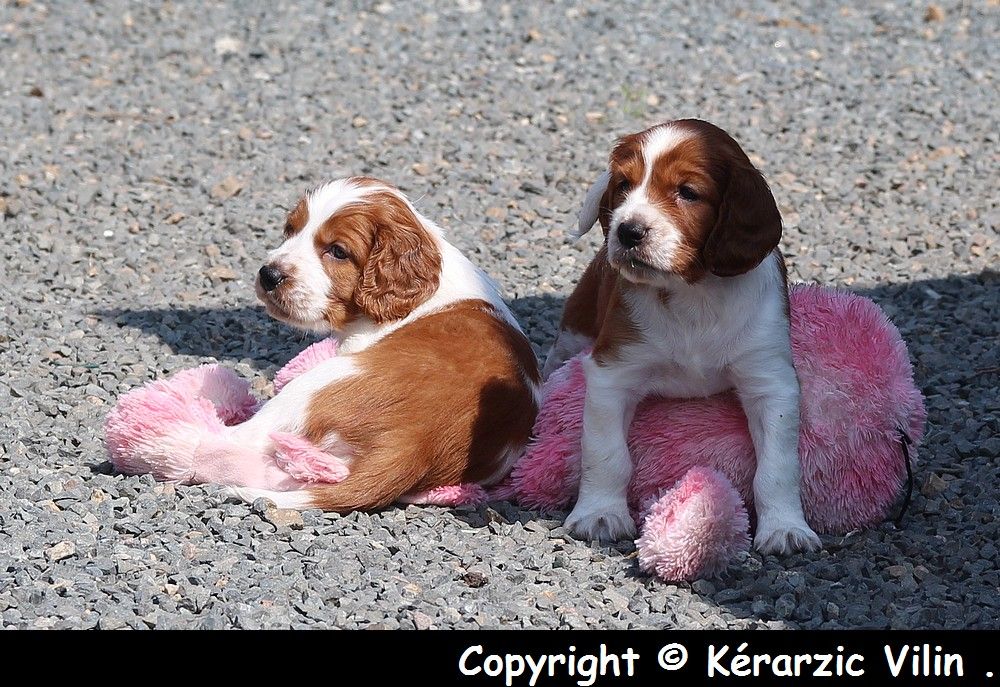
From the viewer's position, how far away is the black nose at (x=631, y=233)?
4504 mm

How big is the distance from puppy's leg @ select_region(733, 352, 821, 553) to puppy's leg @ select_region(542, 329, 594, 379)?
1.19 metres

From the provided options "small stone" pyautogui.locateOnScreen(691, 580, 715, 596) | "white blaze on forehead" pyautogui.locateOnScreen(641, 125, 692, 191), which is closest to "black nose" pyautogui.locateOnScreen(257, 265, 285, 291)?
"white blaze on forehead" pyautogui.locateOnScreen(641, 125, 692, 191)

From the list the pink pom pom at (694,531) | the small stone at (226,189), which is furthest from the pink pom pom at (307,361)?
the small stone at (226,189)

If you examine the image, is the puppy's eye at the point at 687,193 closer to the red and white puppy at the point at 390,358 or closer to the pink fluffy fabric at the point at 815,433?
the pink fluffy fabric at the point at 815,433

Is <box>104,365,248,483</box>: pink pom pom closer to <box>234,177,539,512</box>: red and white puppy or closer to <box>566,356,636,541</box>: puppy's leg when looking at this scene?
<box>234,177,539,512</box>: red and white puppy

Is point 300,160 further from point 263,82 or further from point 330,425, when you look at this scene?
point 330,425

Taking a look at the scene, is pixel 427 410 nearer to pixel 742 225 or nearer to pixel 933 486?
pixel 742 225

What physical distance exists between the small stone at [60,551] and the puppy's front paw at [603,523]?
1.75 meters

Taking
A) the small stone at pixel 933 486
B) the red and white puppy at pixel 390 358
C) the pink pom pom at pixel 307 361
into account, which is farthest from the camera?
the pink pom pom at pixel 307 361

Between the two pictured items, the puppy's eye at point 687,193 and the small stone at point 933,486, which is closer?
the puppy's eye at point 687,193

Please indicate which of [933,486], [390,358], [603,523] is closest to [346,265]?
[390,358]

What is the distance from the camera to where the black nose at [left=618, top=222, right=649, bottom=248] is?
450 cm
